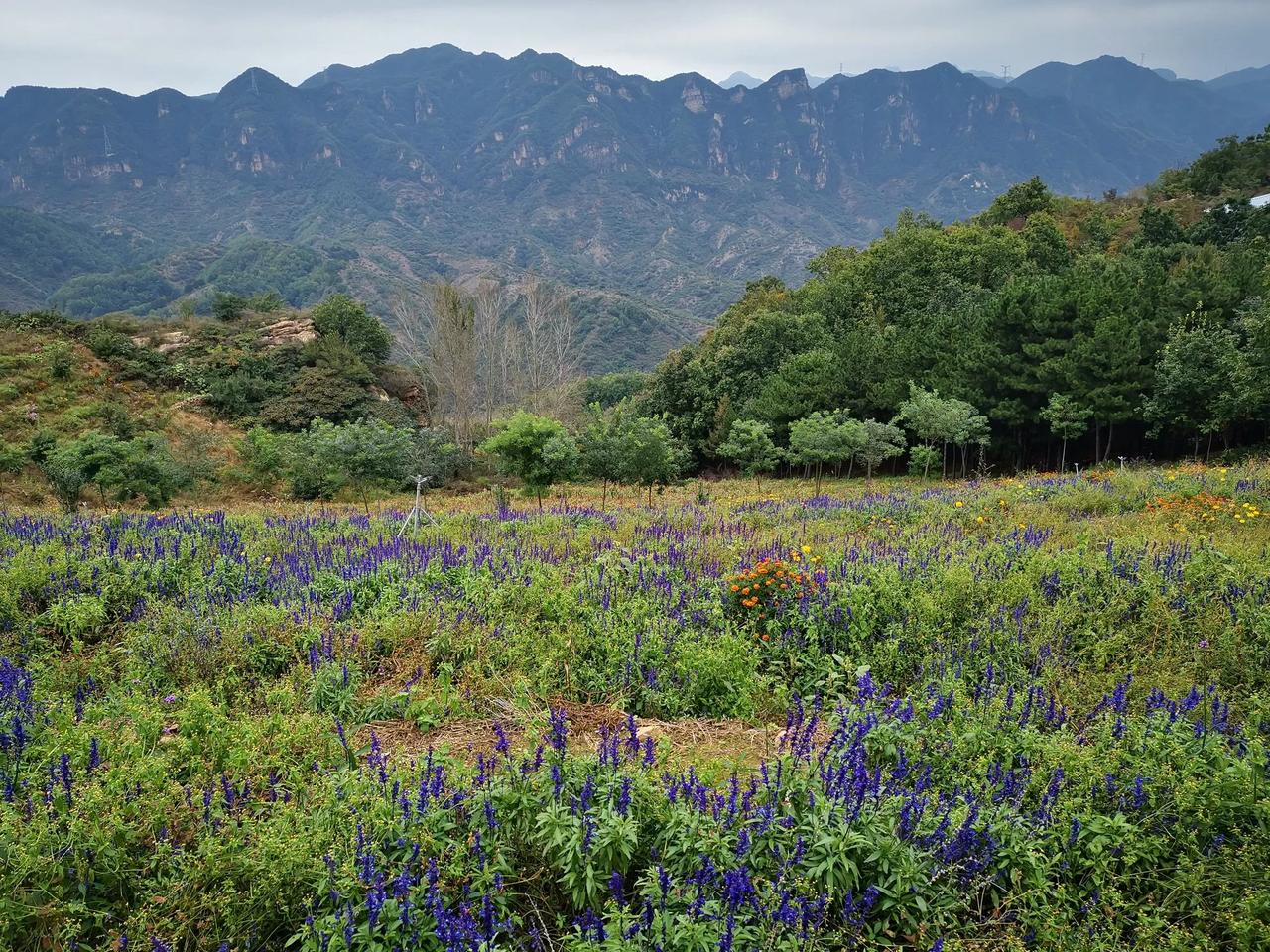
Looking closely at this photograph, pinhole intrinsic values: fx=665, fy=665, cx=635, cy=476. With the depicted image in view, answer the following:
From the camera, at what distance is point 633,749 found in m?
3.32

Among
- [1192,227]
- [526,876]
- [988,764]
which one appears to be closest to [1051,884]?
[988,764]

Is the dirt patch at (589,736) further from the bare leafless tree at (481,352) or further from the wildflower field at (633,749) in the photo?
the bare leafless tree at (481,352)

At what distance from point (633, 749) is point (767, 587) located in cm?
325

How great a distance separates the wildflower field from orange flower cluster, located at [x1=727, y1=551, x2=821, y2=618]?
0.13ft

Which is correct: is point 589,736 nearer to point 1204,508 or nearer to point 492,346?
point 1204,508

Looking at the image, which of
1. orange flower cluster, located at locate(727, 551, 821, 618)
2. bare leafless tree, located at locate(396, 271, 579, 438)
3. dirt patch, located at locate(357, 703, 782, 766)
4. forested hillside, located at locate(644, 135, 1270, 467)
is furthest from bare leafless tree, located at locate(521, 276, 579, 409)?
dirt patch, located at locate(357, 703, 782, 766)

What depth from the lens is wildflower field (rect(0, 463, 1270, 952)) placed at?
256 centimetres

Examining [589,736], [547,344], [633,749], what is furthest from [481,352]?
[633,749]

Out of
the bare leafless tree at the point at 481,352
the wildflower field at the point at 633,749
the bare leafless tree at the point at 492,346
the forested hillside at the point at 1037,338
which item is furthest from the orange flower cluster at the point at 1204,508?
the bare leafless tree at the point at 492,346

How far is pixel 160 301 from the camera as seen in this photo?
99000 mm

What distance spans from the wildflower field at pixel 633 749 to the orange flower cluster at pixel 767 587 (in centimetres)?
4

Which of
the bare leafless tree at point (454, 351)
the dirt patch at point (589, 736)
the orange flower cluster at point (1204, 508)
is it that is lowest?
the orange flower cluster at point (1204, 508)

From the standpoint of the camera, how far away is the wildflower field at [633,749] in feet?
8.39

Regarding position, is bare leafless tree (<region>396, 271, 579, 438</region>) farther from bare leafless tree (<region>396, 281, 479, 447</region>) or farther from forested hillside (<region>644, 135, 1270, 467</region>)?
forested hillside (<region>644, 135, 1270, 467</region>)
